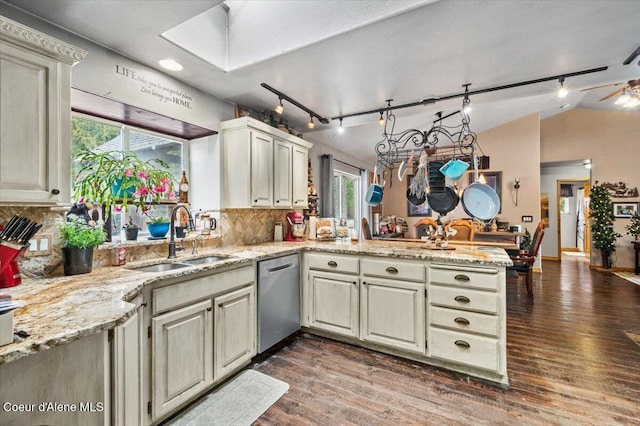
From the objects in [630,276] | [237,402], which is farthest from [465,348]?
[630,276]

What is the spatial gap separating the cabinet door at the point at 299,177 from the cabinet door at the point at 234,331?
1528 millimetres

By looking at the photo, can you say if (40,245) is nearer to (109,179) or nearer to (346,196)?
(109,179)

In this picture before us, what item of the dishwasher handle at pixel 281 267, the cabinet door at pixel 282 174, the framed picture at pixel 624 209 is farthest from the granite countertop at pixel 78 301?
the framed picture at pixel 624 209

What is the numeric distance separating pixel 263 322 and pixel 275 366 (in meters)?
0.37

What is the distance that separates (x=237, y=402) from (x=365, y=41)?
268 cm

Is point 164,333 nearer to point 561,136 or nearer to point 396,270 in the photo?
point 396,270

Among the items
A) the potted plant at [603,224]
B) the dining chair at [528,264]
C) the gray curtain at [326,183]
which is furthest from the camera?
the potted plant at [603,224]

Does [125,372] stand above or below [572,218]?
below

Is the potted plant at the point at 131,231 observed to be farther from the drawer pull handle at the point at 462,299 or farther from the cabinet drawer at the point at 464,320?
the drawer pull handle at the point at 462,299

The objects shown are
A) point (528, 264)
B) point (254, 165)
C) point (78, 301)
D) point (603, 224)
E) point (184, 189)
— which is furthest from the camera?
point (603, 224)

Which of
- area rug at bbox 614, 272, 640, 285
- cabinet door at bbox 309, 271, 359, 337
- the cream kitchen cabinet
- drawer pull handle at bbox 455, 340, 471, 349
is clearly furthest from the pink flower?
area rug at bbox 614, 272, 640, 285

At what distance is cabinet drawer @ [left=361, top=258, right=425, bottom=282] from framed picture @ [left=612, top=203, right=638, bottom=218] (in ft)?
23.7

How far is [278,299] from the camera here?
2.66 meters

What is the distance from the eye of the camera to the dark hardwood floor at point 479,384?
1.80 meters
